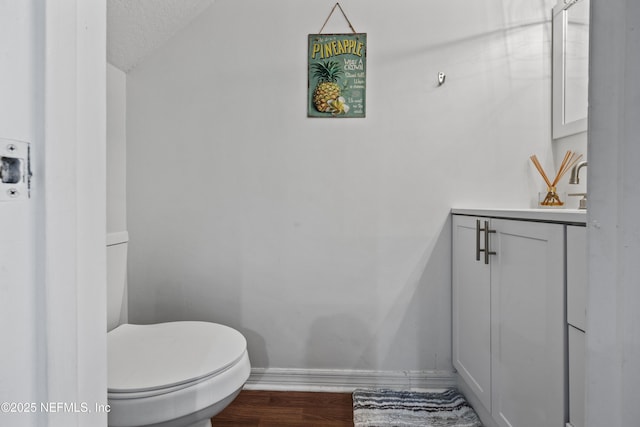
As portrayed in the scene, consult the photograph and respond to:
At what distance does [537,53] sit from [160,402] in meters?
1.96

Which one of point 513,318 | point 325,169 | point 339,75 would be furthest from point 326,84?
point 513,318

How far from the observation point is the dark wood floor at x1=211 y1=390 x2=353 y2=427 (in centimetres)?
136

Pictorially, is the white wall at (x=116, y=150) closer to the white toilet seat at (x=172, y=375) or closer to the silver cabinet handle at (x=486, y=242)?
the white toilet seat at (x=172, y=375)

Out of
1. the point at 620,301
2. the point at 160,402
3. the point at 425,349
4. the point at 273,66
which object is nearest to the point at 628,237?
the point at 620,301

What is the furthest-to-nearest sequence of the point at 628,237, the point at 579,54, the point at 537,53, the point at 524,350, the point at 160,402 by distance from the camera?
the point at 537,53
the point at 579,54
the point at 524,350
the point at 160,402
the point at 628,237

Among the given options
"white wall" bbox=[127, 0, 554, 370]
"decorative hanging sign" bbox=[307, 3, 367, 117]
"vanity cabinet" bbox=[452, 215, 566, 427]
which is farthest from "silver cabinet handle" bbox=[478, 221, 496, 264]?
"decorative hanging sign" bbox=[307, 3, 367, 117]

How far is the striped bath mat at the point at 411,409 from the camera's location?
1.34m

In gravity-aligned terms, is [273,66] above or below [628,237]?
above

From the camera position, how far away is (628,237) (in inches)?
15.2

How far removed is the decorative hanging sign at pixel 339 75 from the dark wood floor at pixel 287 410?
1.27 m

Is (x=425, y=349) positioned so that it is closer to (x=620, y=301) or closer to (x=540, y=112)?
(x=540, y=112)
